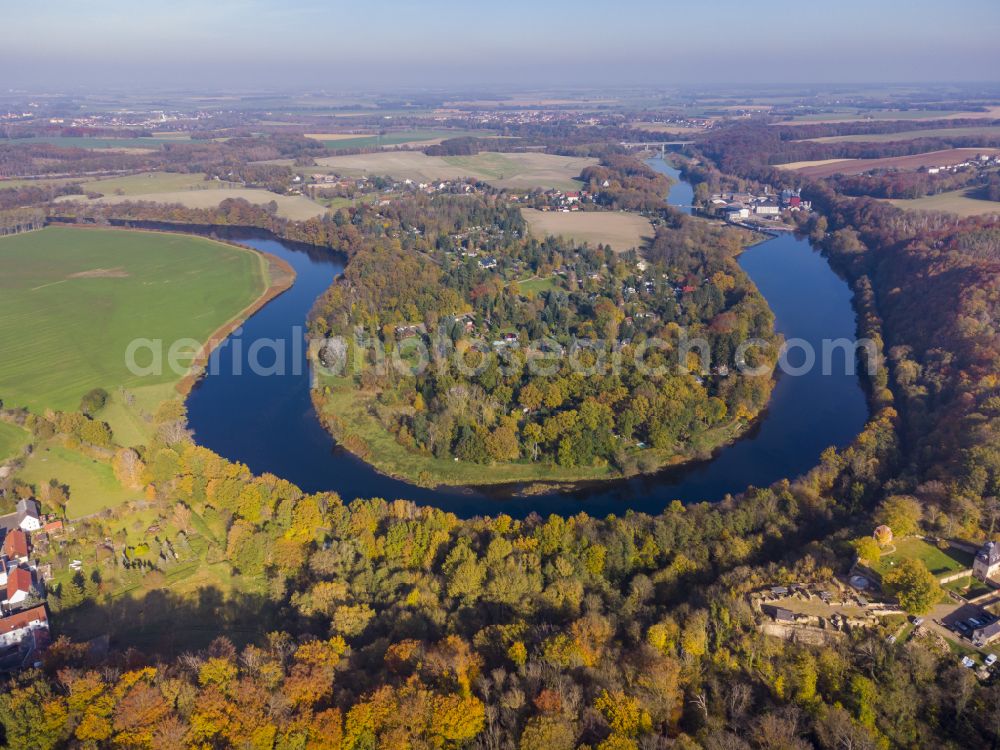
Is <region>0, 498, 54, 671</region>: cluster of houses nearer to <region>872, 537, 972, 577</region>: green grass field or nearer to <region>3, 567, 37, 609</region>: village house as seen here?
<region>3, 567, 37, 609</region>: village house

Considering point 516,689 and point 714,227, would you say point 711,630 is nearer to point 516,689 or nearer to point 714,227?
point 516,689

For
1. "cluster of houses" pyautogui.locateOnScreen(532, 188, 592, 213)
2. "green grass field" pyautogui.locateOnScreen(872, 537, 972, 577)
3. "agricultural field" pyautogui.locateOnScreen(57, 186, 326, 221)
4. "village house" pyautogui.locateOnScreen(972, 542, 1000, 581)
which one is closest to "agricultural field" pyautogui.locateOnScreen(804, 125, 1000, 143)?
"cluster of houses" pyautogui.locateOnScreen(532, 188, 592, 213)

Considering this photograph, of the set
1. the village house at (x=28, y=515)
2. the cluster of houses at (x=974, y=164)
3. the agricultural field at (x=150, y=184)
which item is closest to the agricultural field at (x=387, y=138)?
the agricultural field at (x=150, y=184)

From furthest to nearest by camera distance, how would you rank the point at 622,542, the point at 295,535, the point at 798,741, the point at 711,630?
the point at 295,535 < the point at 622,542 < the point at 711,630 < the point at 798,741

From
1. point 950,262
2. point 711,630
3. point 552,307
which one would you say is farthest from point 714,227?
point 711,630

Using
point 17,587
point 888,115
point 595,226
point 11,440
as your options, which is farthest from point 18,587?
point 888,115

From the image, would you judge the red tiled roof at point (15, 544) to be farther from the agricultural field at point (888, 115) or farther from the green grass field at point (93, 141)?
the agricultural field at point (888, 115)
